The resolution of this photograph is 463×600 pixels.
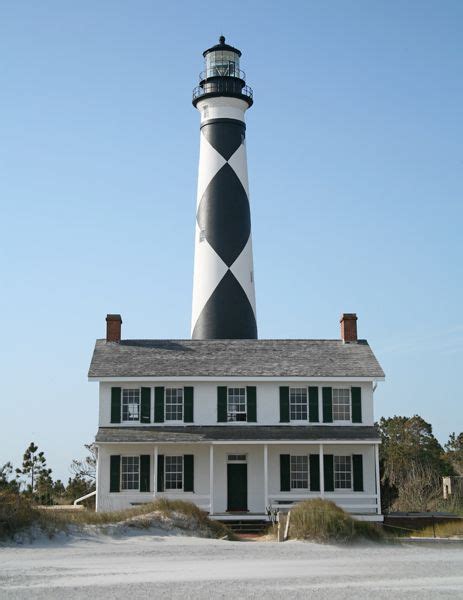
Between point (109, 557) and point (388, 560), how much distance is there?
484 centimetres

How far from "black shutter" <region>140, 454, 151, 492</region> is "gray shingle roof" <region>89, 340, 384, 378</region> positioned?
239 cm

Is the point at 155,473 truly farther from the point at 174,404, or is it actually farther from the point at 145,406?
the point at 174,404

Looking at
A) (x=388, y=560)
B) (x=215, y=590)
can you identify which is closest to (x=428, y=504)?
(x=388, y=560)

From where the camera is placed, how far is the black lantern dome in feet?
106

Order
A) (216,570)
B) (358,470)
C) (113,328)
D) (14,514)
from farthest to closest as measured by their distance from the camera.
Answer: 1. (113,328)
2. (358,470)
3. (14,514)
4. (216,570)

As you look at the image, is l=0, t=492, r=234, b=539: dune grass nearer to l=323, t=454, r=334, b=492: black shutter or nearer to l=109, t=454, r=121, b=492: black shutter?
l=109, t=454, r=121, b=492: black shutter

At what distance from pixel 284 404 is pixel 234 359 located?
83.9 inches

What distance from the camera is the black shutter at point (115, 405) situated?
87.9ft

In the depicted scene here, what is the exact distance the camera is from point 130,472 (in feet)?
86.8

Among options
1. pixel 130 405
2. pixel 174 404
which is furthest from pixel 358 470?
pixel 130 405

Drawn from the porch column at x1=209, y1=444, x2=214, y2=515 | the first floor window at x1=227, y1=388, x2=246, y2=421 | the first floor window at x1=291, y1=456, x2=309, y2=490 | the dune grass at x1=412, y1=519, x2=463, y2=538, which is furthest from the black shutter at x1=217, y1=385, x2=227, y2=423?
the dune grass at x1=412, y1=519, x2=463, y2=538

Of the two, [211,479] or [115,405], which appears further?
[115,405]

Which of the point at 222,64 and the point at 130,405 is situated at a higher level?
the point at 222,64

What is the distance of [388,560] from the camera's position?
1609 cm
